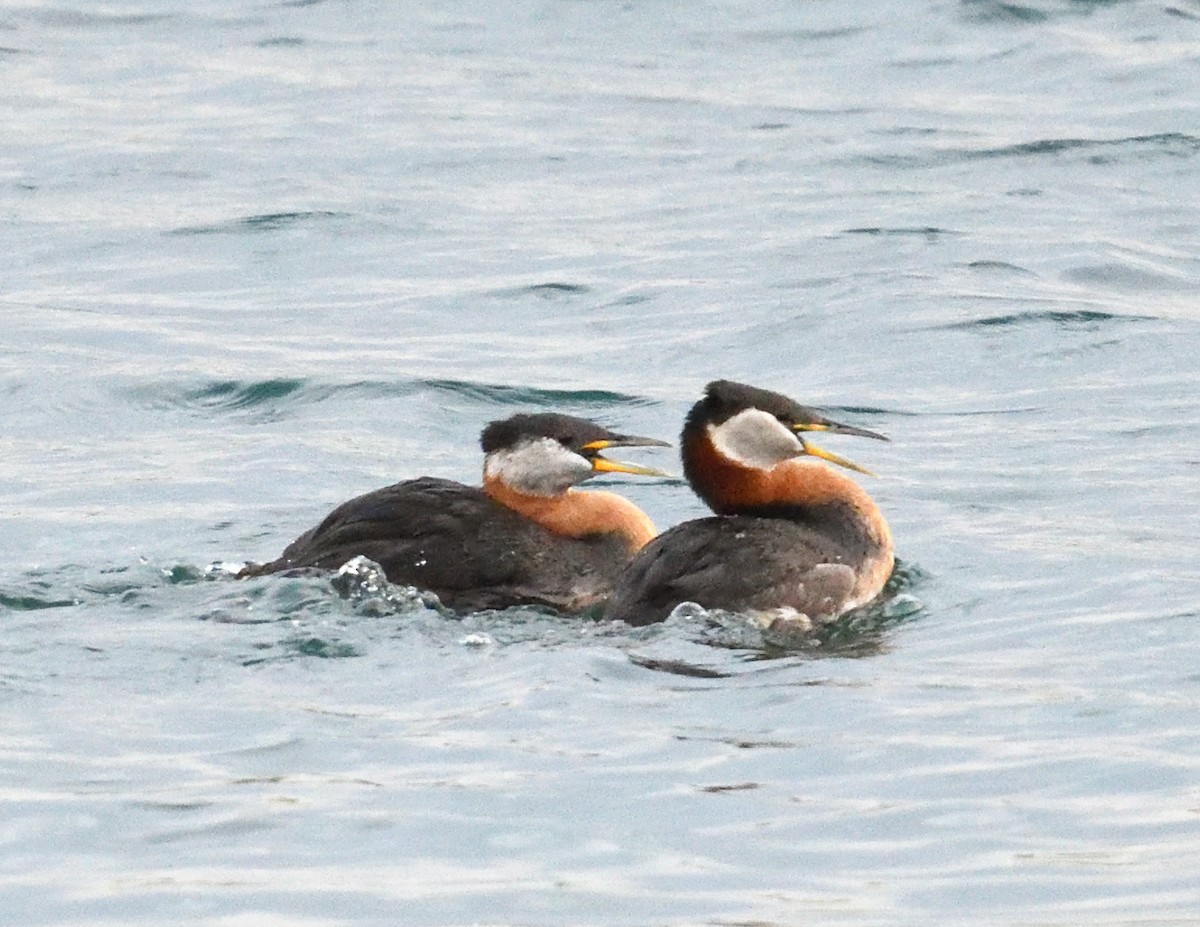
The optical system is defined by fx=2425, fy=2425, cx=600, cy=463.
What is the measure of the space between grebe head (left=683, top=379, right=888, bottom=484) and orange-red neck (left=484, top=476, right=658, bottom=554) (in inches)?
18.3

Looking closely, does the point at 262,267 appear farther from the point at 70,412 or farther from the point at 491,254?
the point at 70,412

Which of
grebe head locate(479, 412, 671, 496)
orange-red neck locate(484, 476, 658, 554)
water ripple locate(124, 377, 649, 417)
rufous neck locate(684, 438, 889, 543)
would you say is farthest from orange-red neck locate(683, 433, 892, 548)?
water ripple locate(124, 377, 649, 417)

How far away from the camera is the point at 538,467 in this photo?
36.3 feet

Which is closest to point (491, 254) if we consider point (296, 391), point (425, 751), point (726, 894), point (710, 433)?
point (296, 391)

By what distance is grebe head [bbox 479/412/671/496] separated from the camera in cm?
1102

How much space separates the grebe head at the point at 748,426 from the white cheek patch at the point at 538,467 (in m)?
0.55

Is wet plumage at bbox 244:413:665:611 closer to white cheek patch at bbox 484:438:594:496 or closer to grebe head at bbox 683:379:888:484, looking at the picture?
white cheek patch at bbox 484:438:594:496

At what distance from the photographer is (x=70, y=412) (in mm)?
14773

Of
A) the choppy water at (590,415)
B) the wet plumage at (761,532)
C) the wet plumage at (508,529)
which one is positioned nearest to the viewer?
the choppy water at (590,415)

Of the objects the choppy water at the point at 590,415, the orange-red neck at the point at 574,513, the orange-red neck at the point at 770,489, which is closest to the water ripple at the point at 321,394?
the choppy water at the point at 590,415

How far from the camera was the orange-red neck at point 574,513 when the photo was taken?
36.3 ft

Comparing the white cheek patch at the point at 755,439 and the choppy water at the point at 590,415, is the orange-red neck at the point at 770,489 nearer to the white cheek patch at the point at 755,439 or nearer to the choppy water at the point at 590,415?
the white cheek patch at the point at 755,439

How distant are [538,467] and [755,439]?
1011 millimetres

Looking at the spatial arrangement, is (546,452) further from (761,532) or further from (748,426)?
(761,532)
